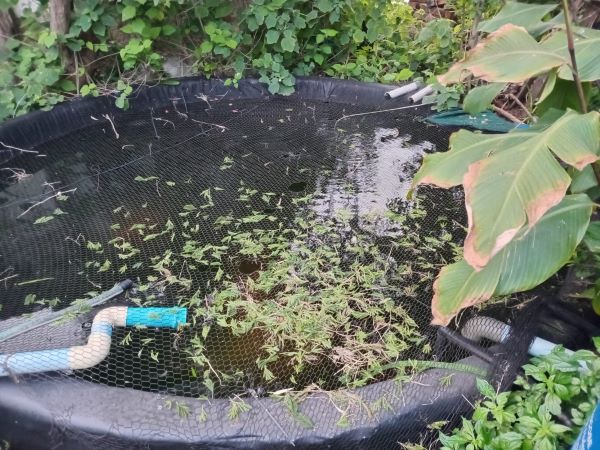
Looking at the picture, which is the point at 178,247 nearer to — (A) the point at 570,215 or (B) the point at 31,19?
(A) the point at 570,215

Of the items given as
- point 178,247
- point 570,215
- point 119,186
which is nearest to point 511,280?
point 570,215

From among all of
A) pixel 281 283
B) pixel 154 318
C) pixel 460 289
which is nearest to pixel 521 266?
pixel 460 289

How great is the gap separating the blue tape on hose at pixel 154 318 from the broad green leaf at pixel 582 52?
4.74ft

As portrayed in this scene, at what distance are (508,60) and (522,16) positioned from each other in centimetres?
56

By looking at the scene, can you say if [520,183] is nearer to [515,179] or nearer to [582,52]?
[515,179]

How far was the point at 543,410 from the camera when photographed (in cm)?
103

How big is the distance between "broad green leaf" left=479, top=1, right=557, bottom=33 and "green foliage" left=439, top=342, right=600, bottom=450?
1141 mm

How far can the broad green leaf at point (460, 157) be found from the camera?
1210 mm

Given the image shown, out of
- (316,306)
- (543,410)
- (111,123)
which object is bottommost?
(316,306)

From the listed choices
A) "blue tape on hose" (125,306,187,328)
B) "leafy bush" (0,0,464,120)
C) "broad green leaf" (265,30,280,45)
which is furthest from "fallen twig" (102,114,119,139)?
"blue tape on hose" (125,306,187,328)

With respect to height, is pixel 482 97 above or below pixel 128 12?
below

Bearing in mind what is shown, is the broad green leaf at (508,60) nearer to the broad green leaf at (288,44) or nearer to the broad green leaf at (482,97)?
the broad green leaf at (482,97)

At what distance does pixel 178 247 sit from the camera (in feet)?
6.55

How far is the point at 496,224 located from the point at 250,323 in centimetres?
95
